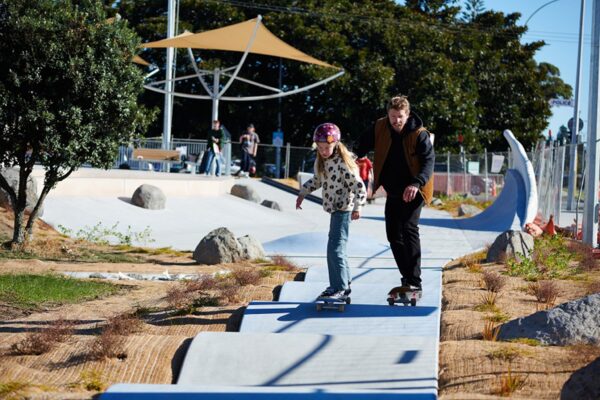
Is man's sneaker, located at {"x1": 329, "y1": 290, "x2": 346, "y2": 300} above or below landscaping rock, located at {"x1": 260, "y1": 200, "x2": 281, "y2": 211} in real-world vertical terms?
below

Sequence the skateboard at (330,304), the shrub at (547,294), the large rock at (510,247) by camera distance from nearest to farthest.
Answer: the skateboard at (330,304) → the shrub at (547,294) → the large rock at (510,247)

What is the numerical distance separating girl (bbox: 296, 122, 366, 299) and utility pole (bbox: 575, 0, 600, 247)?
6.87m

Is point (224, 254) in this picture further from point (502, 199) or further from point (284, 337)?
point (502, 199)

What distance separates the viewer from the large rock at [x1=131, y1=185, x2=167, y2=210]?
19484 mm

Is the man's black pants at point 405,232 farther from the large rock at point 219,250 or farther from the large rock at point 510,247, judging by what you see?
the large rock at point 219,250

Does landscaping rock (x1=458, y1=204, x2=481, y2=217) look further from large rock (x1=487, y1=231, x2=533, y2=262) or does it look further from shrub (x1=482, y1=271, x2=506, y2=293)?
shrub (x1=482, y1=271, x2=506, y2=293)

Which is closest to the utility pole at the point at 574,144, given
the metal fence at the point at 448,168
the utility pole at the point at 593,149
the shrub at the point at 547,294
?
the metal fence at the point at 448,168

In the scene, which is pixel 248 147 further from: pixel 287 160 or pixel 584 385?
pixel 584 385

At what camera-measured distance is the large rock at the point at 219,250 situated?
40.5 ft

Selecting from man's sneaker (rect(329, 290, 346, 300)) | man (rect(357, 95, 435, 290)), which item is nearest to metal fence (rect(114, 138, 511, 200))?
man (rect(357, 95, 435, 290))

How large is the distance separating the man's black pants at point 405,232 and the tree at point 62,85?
5.86 m

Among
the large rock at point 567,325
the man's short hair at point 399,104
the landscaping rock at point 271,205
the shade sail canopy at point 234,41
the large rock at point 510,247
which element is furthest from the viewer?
the shade sail canopy at point 234,41

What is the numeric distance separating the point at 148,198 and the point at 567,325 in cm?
1397

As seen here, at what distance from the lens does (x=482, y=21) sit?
5028 centimetres
